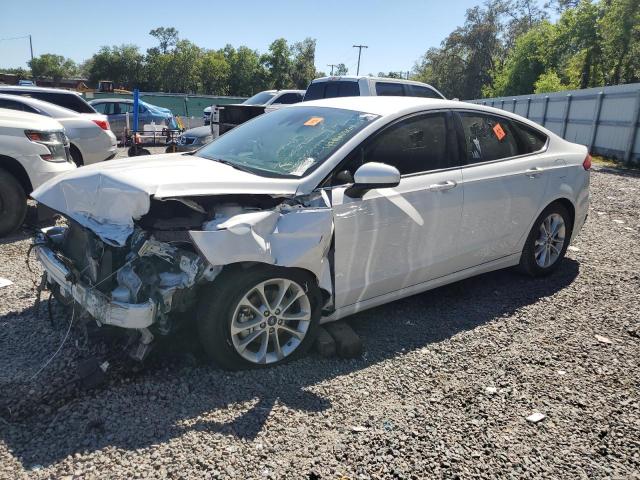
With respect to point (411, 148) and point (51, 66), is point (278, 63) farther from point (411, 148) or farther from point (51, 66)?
point (411, 148)

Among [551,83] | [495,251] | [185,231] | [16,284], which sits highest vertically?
[551,83]

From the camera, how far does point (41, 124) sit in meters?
6.20

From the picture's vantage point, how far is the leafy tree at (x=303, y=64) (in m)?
80.2

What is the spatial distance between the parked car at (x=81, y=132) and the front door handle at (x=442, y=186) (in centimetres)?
749

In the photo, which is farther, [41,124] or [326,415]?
[41,124]

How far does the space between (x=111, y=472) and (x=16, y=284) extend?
2960 mm

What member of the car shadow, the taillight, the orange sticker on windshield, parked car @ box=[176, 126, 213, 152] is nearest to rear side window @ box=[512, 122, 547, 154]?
the car shadow

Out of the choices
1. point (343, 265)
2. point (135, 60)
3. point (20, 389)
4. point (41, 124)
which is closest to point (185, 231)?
point (343, 265)

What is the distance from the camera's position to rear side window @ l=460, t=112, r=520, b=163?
14.1 feet

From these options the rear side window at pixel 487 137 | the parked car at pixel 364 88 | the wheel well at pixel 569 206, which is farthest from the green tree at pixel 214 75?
the rear side window at pixel 487 137

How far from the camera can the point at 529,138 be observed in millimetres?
4902

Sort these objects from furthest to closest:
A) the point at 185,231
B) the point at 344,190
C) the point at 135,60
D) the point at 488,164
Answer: the point at 135,60 → the point at 488,164 → the point at 344,190 → the point at 185,231

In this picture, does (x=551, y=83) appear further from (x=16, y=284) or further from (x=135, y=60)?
(x=135, y=60)

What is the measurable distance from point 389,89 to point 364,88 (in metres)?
0.66
